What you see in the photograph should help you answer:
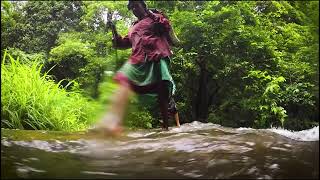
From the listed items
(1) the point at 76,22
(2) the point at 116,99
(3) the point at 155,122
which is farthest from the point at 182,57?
(2) the point at 116,99

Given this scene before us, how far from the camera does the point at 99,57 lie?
6059 millimetres

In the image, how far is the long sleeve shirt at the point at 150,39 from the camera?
3.96 meters

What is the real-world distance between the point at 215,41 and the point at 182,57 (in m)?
0.51

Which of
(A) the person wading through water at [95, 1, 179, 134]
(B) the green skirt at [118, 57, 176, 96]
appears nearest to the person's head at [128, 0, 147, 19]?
(A) the person wading through water at [95, 1, 179, 134]

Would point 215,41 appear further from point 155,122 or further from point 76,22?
point 76,22

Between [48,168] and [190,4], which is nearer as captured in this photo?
[48,168]

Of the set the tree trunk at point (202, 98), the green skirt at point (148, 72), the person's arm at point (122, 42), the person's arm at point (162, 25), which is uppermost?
the person's arm at point (162, 25)

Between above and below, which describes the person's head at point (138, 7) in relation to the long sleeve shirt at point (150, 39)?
above

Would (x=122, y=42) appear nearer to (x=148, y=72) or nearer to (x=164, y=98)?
(x=148, y=72)

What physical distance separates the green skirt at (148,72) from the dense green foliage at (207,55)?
4.84 feet

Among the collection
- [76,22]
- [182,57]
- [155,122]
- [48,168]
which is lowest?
[155,122]

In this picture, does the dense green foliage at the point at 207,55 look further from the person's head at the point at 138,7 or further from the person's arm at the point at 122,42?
the person's head at the point at 138,7

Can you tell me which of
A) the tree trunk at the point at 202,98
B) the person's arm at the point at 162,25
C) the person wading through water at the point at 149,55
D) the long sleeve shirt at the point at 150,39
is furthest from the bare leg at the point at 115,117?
the tree trunk at the point at 202,98

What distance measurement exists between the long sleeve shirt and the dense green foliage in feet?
4.63
